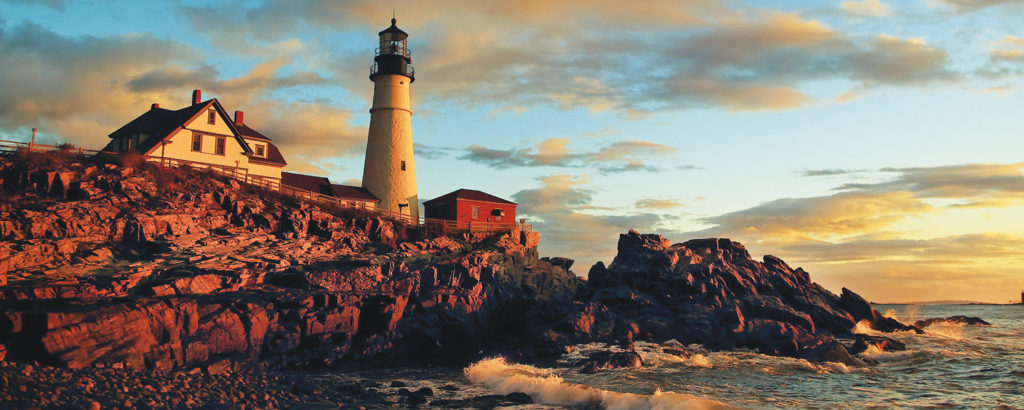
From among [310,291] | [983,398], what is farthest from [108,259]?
[983,398]

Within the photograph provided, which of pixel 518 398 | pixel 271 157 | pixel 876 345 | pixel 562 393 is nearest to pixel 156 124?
pixel 271 157

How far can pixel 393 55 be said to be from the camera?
4869cm

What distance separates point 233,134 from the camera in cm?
4266

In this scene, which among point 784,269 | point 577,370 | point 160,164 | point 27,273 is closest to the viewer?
point 27,273

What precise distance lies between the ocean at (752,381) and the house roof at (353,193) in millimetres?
19938

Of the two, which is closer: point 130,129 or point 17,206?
point 17,206

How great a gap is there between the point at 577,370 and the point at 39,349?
19479 millimetres

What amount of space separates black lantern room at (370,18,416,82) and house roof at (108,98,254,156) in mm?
11219

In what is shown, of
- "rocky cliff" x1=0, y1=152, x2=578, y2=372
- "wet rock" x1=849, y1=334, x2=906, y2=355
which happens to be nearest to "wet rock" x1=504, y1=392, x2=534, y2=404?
"rocky cliff" x1=0, y1=152, x2=578, y2=372

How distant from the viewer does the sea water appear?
22.8 m

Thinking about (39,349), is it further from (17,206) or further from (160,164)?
(160,164)

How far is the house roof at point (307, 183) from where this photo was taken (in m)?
45.7

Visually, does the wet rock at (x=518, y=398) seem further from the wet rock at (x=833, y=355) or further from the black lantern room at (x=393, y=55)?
the black lantern room at (x=393, y=55)

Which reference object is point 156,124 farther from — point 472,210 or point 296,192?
point 472,210
